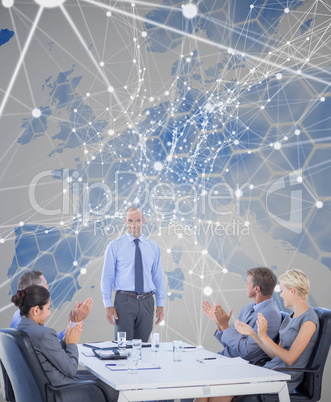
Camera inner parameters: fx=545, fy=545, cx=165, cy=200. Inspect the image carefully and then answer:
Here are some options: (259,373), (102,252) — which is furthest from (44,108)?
(259,373)

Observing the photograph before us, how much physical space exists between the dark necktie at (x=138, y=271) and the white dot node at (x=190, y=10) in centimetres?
230

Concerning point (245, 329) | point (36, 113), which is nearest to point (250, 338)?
point (245, 329)

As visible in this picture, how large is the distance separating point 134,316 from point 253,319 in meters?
1.33

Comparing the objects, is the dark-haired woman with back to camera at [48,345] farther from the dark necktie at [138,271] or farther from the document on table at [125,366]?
the dark necktie at [138,271]

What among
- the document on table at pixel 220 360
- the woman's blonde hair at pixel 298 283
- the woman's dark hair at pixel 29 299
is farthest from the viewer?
the woman's blonde hair at pixel 298 283

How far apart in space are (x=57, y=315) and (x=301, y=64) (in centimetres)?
329

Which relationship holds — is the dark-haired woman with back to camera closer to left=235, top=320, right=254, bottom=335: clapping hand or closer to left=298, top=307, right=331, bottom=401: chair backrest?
left=235, top=320, right=254, bottom=335: clapping hand

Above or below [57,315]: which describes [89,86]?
above

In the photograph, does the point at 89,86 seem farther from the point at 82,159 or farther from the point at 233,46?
the point at 233,46

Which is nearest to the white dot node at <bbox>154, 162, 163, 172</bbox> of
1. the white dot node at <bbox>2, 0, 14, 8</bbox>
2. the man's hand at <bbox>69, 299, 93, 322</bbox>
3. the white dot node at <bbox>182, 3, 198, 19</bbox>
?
the white dot node at <bbox>182, 3, 198, 19</bbox>

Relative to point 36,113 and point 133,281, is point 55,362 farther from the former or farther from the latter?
point 36,113

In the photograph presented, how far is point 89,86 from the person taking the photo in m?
5.27

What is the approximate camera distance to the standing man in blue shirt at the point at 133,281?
454 cm

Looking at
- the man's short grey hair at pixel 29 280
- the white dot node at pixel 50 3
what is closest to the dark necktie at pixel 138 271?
the man's short grey hair at pixel 29 280
